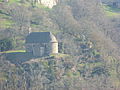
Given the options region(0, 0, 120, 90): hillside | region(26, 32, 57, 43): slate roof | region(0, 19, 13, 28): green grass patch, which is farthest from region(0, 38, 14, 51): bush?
region(0, 19, 13, 28): green grass patch

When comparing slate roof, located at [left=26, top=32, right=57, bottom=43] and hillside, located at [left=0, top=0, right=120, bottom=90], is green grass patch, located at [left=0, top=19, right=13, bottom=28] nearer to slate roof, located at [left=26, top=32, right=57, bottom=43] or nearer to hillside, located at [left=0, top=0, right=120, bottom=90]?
hillside, located at [left=0, top=0, right=120, bottom=90]

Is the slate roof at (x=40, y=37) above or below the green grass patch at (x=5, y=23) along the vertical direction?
below

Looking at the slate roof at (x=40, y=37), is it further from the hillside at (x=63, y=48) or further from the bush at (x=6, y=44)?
the bush at (x=6, y=44)

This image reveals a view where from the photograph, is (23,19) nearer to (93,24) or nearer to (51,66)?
(93,24)

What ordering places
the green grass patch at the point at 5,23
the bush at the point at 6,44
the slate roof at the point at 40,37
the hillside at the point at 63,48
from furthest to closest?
the green grass patch at the point at 5,23 < the bush at the point at 6,44 < the slate roof at the point at 40,37 < the hillside at the point at 63,48

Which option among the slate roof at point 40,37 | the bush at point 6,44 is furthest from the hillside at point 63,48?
the slate roof at point 40,37

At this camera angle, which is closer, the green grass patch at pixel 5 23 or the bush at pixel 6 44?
the bush at pixel 6 44
